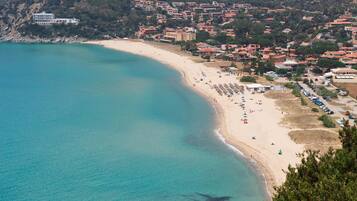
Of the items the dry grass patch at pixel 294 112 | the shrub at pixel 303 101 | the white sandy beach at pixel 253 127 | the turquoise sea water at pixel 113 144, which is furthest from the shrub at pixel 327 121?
the turquoise sea water at pixel 113 144

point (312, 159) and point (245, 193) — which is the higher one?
point (312, 159)

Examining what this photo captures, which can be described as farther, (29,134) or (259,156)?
(29,134)

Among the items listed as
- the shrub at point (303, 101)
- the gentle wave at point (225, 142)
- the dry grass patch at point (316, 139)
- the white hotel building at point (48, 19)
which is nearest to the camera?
the dry grass patch at point (316, 139)

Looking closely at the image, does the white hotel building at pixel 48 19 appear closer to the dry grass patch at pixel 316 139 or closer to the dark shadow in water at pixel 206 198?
the dry grass patch at pixel 316 139

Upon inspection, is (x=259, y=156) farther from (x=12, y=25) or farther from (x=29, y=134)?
(x=12, y=25)

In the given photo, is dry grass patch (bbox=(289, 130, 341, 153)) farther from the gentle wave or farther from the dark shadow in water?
the dark shadow in water

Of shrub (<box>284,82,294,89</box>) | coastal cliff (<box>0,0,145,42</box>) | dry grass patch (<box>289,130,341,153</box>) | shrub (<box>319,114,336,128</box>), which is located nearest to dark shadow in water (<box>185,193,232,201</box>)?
dry grass patch (<box>289,130,341,153</box>)

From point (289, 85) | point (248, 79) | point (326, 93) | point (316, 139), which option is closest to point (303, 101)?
point (326, 93)

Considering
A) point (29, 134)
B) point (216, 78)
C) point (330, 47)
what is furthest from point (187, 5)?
point (29, 134)
